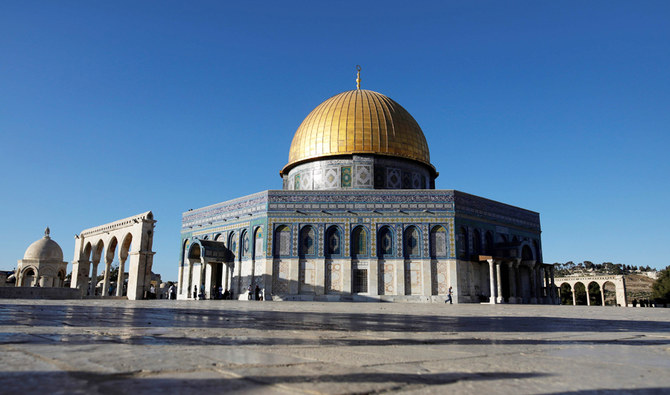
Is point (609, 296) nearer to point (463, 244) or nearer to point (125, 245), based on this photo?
point (463, 244)

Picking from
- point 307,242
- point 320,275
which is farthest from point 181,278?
point 320,275

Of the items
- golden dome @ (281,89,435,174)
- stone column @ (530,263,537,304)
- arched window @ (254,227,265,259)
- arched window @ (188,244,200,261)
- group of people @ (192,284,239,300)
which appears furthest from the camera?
arched window @ (188,244,200,261)

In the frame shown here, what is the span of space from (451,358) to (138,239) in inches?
973

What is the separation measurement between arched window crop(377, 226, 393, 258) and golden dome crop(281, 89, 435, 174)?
5370 mm

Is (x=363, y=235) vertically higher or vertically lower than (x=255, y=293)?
higher

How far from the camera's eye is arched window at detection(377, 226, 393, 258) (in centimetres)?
2598

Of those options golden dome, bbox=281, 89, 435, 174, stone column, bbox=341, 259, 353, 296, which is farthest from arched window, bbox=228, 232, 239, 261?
stone column, bbox=341, 259, 353, 296

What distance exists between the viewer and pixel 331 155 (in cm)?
2944

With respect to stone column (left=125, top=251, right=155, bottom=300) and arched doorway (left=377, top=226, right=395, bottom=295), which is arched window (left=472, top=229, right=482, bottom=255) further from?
stone column (left=125, top=251, right=155, bottom=300)

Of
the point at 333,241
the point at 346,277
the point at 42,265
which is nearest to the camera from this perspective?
the point at 346,277

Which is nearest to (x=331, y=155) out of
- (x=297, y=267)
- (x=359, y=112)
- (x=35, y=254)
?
(x=359, y=112)

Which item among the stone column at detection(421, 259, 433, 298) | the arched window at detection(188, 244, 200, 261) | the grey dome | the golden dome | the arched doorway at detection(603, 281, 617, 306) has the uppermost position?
the golden dome

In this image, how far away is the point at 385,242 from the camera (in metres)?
26.2

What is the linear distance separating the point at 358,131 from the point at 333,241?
24.0ft
